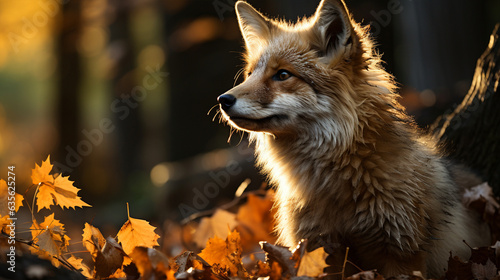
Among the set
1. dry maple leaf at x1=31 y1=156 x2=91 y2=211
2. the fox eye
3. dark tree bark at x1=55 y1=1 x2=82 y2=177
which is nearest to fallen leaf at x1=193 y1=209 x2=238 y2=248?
the fox eye

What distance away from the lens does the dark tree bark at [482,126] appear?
408 cm

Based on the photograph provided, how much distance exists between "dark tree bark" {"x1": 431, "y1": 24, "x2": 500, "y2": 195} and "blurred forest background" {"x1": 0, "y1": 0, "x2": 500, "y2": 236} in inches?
38.4

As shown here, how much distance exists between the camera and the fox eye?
3239 millimetres

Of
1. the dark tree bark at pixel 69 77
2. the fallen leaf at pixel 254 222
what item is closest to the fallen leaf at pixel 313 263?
the fallen leaf at pixel 254 222

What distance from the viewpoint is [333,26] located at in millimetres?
3254

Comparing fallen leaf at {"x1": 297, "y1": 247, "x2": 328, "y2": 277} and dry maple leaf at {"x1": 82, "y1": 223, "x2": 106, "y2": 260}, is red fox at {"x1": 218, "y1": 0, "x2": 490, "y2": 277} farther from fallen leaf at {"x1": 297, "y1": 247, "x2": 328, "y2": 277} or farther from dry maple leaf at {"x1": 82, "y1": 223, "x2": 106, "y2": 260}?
dry maple leaf at {"x1": 82, "y1": 223, "x2": 106, "y2": 260}

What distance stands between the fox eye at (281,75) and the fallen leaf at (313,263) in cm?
136

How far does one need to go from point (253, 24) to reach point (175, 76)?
7.57 meters

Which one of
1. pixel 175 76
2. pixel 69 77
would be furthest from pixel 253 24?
pixel 69 77

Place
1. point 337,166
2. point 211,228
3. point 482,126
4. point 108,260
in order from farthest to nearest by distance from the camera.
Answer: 1. point 211,228
2. point 482,126
3. point 337,166
4. point 108,260

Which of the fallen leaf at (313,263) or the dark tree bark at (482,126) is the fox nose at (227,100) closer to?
the fallen leaf at (313,263)

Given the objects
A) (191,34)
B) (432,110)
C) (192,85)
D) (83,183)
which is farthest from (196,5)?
(432,110)

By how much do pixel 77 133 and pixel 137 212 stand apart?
10.4ft

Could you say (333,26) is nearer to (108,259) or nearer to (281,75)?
(281,75)
